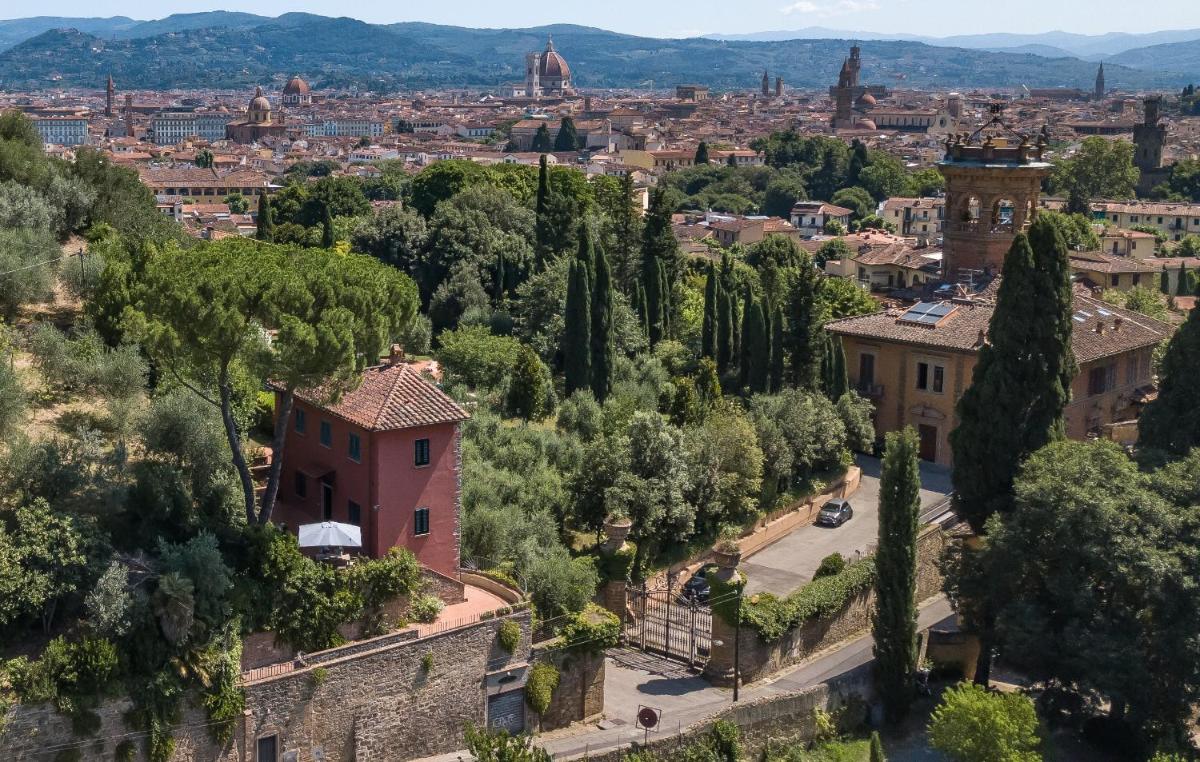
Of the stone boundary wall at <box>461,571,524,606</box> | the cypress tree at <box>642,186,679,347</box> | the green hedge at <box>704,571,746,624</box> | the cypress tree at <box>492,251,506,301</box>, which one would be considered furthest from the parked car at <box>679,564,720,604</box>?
the cypress tree at <box>492,251,506,301</box>

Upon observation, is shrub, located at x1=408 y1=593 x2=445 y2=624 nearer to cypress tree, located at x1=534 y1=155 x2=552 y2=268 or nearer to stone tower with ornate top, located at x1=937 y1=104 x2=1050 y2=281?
cypress tree, located at x1=534 y1=155 x2=552 y2=268

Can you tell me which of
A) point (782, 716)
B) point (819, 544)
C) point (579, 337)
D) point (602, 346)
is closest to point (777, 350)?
point (602, 346)

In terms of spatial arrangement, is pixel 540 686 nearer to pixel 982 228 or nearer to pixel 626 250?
pixel 626 250

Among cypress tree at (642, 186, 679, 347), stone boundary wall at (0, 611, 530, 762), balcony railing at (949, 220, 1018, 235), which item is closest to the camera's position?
stone boundary wall at (0, 611, 530, 762)

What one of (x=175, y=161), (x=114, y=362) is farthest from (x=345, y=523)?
(x=175, y=161)

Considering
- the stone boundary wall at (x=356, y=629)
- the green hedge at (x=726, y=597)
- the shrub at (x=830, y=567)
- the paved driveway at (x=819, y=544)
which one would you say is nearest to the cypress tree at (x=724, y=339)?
the paved driveway at (x=819, y=544)

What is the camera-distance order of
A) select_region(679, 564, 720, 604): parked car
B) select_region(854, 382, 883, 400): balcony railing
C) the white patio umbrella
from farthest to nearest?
select_region(854, 382, 883, 400): balcony railing, select_region(679, 564, 720, 604): parked car, the white patio umbrella

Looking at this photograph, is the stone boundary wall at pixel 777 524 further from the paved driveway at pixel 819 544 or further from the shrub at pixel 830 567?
the shrub at pixel 830 567
